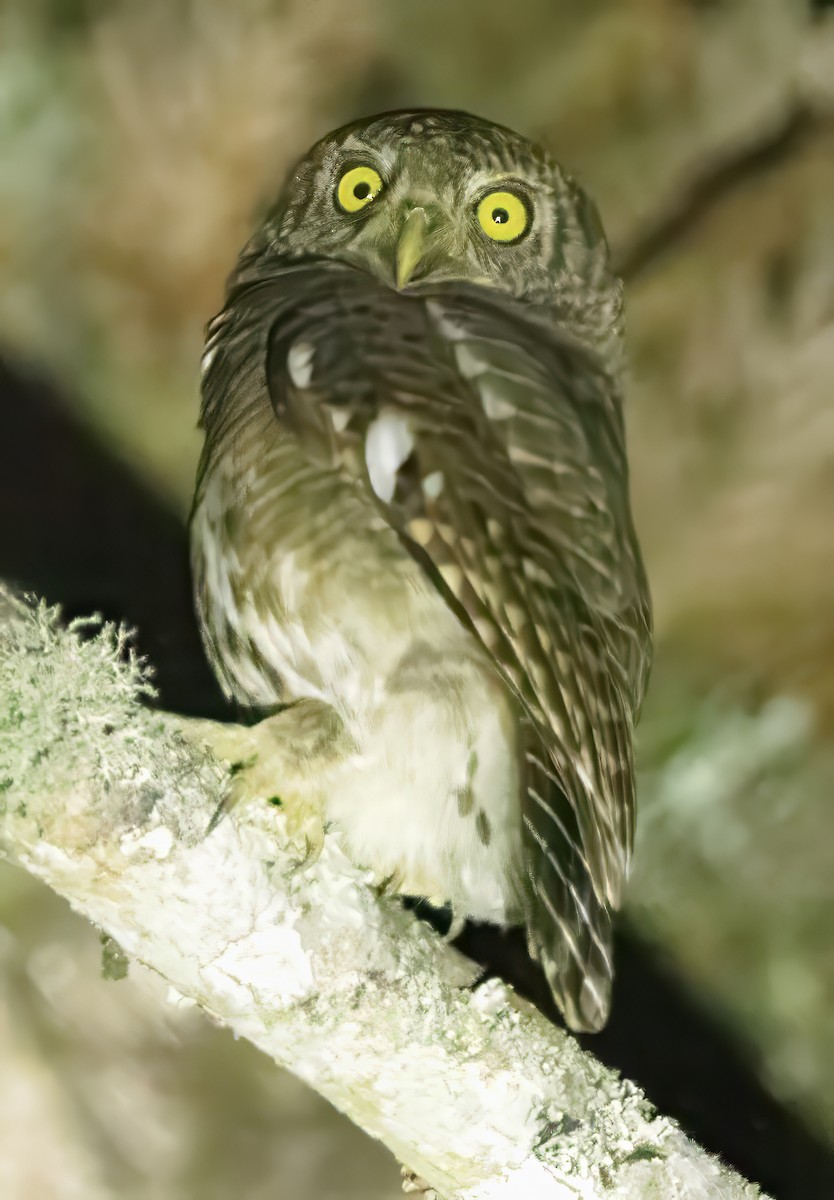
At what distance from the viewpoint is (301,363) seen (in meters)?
0.92

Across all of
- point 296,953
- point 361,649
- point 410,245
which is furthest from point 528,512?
point 296,953

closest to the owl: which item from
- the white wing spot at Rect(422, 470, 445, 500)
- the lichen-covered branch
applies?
the white wing spot at Rect(422, 470, 445, 500)

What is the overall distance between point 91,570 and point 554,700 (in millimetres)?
560

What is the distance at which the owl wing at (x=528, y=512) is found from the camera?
88cm

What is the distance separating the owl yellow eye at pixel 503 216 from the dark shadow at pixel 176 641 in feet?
1.70

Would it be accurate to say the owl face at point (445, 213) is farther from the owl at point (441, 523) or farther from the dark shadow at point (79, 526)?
the dark shadow at point (79, 526)

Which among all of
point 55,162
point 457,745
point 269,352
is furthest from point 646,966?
point 55,162

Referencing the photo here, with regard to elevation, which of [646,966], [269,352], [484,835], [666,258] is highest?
[666,258]

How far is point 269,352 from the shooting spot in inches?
38.7

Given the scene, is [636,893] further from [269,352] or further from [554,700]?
[269,352]

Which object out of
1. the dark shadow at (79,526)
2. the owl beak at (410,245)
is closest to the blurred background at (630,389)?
the dark shadow at (79,526)

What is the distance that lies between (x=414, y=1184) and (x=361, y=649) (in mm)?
659

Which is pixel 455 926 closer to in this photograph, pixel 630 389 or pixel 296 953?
pixel 296 953

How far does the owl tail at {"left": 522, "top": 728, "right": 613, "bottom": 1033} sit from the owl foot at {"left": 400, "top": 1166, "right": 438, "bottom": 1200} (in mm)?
251
